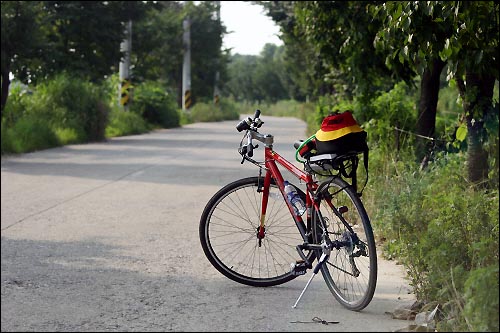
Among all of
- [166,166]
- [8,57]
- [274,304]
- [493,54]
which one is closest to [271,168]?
[274,304]

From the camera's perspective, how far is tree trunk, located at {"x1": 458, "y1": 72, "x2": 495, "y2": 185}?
8.59 meters

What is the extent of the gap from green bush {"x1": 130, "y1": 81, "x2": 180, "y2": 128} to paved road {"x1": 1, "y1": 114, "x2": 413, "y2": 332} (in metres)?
25.3

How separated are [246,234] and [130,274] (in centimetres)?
91

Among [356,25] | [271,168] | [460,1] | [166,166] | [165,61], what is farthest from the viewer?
[165,61]

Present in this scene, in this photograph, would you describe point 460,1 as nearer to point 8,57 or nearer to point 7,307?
point 7,307

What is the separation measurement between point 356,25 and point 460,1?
195 inches

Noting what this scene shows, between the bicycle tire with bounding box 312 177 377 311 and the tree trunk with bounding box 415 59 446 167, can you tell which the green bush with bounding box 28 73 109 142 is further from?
the bicycle tire with bounding box 312 177 377 311

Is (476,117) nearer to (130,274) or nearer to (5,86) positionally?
(130,274)

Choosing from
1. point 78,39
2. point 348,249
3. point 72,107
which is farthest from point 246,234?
point 78,39

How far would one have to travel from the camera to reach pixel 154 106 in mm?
39406

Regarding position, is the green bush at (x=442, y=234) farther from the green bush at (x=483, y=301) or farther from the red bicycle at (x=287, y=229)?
the red bicycle at (x=287, y=229)

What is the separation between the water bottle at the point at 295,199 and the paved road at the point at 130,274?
0.55 metres

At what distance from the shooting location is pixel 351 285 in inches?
215

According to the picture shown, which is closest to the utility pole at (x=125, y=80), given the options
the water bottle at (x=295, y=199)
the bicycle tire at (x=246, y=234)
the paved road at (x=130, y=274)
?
the paved road at (x=130, y=274)
